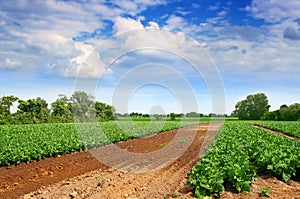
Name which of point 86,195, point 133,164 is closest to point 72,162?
point 133,164

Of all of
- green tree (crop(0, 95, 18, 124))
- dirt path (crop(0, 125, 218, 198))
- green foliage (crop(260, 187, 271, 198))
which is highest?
green tree (crop(0, 95, 18, 124))

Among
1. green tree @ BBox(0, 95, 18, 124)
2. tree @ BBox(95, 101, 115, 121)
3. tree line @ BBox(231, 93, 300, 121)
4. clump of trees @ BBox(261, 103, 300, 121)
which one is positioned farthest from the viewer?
tree line @ BBox(231, 93, 300, 121)

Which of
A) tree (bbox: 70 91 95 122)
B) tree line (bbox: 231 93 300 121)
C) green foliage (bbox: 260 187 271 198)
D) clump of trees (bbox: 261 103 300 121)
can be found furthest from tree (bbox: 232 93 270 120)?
green foliage (bbox: 260 187 271 198)

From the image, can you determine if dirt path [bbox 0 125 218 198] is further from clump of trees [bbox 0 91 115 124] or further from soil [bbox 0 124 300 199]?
clump of trees [bbox 0 91 115 124]

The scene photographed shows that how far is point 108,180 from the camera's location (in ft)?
33.4

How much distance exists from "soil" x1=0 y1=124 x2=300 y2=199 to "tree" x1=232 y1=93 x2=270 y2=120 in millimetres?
88214

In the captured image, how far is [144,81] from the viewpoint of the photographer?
14711mm

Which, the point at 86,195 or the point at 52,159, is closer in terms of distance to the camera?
the point at 86,195

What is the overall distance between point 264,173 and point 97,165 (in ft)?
23.2

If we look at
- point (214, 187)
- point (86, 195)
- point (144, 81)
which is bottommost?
point (86, 195)

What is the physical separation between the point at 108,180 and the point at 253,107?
3776 inches

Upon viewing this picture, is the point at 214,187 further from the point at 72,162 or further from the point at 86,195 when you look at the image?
the point at 72,162

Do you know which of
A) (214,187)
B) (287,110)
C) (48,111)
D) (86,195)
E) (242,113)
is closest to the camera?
(214,187)

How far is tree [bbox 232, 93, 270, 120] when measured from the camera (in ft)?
323
